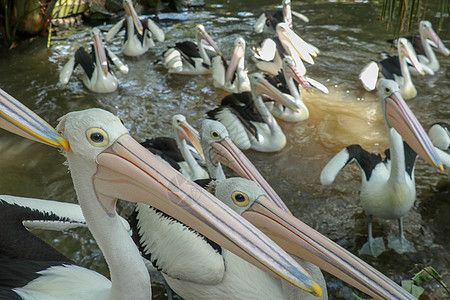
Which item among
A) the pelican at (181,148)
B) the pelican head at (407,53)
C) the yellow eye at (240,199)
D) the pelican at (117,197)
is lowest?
the pelican head at (407,53)

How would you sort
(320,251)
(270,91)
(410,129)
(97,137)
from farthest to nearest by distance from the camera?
(270,91)
(410,129)
(320,251)
(97,137)

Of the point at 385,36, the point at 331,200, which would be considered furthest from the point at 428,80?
the point at 331,200

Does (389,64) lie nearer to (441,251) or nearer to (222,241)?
(441,251)

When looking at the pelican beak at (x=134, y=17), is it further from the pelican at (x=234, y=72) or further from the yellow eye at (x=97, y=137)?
the yellow eye at (x=97, y=137)

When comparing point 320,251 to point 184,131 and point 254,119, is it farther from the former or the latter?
point 254,119

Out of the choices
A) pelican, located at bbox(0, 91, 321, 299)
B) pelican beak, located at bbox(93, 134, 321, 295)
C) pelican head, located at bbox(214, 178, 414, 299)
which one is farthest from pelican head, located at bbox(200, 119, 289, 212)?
pelican beak, located at bbox(93, 134, 321, 295)

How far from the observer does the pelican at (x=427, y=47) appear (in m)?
5.84

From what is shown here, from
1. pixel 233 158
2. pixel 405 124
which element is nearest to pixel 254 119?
pixel 233 158

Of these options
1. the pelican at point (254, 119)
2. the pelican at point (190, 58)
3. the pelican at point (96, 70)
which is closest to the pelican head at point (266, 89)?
the pelican at point (254, 119)

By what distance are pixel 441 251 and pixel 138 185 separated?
238cm

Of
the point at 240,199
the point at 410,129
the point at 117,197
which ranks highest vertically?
the point at 117,197

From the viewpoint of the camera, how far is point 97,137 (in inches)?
55.2

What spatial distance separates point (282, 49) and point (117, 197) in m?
4.88

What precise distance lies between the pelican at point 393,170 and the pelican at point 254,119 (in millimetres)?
1240
